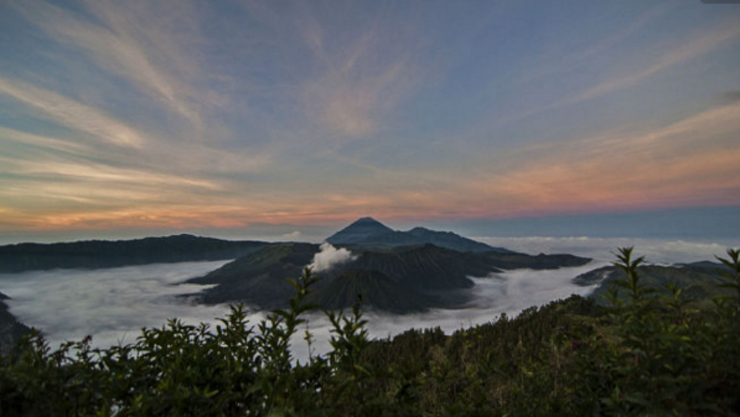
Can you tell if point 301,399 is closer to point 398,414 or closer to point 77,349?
point 398,414

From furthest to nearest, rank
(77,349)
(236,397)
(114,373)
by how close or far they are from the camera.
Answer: (77,349)
(114,373)
(236,397)

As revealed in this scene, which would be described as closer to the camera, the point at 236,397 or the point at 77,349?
the point at 236,397

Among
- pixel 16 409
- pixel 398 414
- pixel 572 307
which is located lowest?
pixel 572 307

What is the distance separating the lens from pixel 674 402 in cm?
269

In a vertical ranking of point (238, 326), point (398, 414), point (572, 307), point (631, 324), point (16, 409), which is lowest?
point (572, 307)

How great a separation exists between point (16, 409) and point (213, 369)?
1.58m

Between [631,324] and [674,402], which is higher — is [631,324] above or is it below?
above

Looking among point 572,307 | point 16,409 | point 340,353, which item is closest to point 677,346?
point 340,353

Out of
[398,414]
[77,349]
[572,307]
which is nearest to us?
[398,414]

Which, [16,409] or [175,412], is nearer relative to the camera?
[175,412]

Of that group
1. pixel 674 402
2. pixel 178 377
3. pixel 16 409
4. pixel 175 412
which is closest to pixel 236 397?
pixel 175 412

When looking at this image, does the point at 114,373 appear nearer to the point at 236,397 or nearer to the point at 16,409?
the point at 16,409

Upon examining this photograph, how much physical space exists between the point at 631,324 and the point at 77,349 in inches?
225

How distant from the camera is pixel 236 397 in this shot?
2.81 metres
